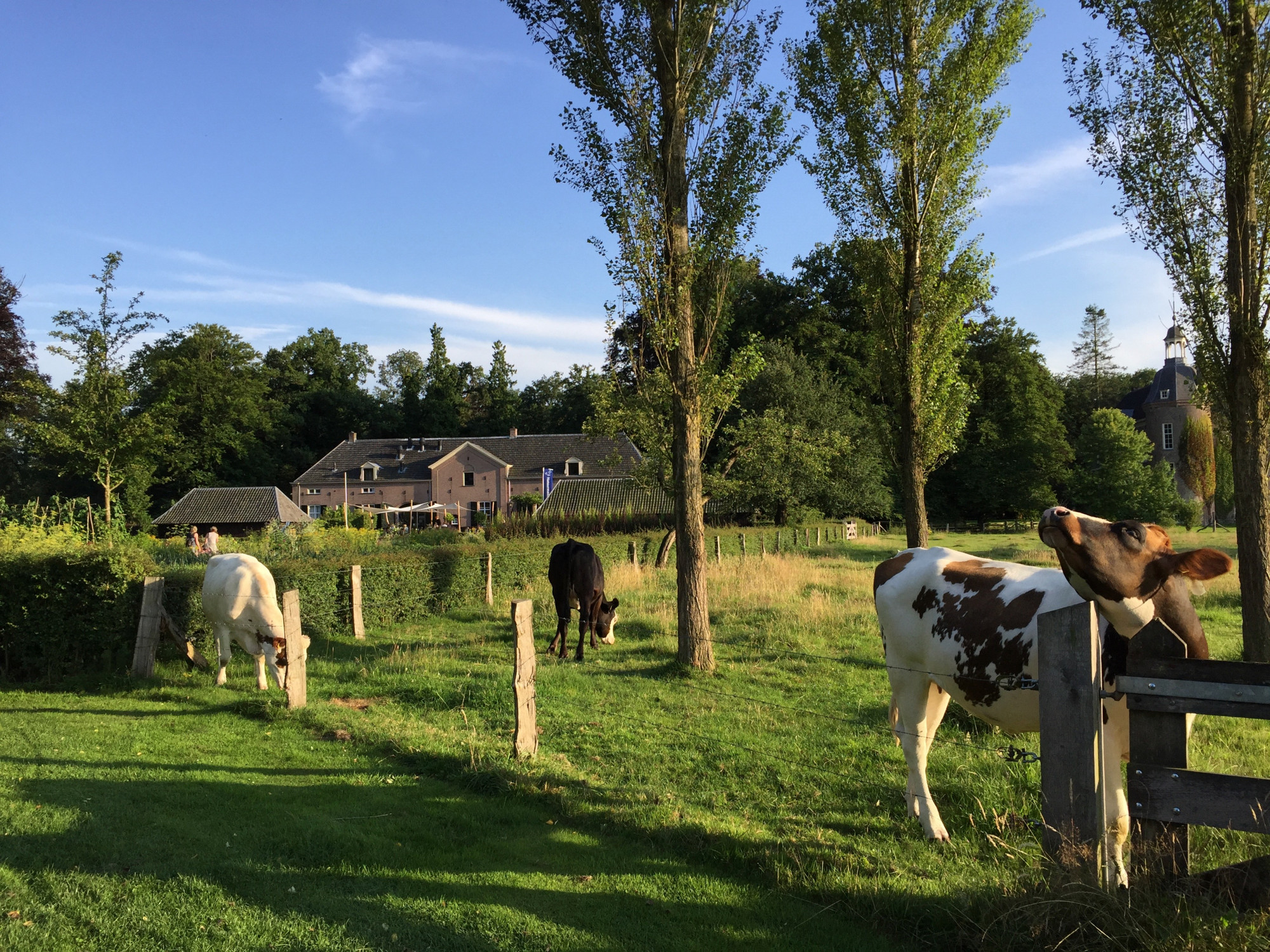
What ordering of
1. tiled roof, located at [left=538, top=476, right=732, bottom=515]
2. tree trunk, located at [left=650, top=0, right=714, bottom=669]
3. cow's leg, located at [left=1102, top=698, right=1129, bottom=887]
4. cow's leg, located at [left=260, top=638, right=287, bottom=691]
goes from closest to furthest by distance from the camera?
cow's leg, located at [left=1102, top=698, right=1129, bottom=887], cow's leg, located at [left=260, top=638, right=287, bottom=691], tree trunk, located at [left=650, top=0, right=714, bottom=669], tiled roof, located at [left=538, top=476, right=732, bottom=515]

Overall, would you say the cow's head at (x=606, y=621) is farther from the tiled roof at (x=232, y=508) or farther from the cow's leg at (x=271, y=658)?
the tiled roof at (x=232, y=508)

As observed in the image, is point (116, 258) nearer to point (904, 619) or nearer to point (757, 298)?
point (904, 619)

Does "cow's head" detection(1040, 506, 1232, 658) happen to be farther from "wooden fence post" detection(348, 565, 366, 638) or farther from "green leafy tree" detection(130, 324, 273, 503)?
"green leafy tree" detection(130, 324, 273, 503)

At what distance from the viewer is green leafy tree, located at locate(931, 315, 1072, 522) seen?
163 feet

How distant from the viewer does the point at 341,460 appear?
64.7m

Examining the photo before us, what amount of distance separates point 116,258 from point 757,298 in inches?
1594

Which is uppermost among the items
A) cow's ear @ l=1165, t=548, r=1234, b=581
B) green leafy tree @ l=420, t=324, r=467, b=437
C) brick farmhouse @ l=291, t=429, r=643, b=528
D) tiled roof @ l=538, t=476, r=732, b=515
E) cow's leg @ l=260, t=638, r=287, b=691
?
green leafy tree @ l=420, t=324, r=467, b=437

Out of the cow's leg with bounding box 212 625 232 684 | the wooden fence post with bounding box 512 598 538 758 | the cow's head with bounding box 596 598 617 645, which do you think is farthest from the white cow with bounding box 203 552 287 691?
the cow's head with bounding box 596 598 617 645

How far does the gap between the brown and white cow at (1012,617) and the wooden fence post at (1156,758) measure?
0.22m

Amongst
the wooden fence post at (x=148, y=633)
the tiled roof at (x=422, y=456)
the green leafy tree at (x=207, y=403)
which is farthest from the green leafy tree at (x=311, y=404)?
the wooden fence post at (x=148, y=633)

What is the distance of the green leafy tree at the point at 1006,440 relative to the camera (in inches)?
1955

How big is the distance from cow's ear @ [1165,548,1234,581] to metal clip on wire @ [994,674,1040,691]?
1.18 metres

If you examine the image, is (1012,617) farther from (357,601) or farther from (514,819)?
(357,601)

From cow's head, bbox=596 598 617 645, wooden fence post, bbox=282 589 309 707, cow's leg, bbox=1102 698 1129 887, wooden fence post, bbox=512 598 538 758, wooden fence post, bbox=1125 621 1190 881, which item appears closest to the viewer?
wooden fence post, bbox=1125 621 1190 881
